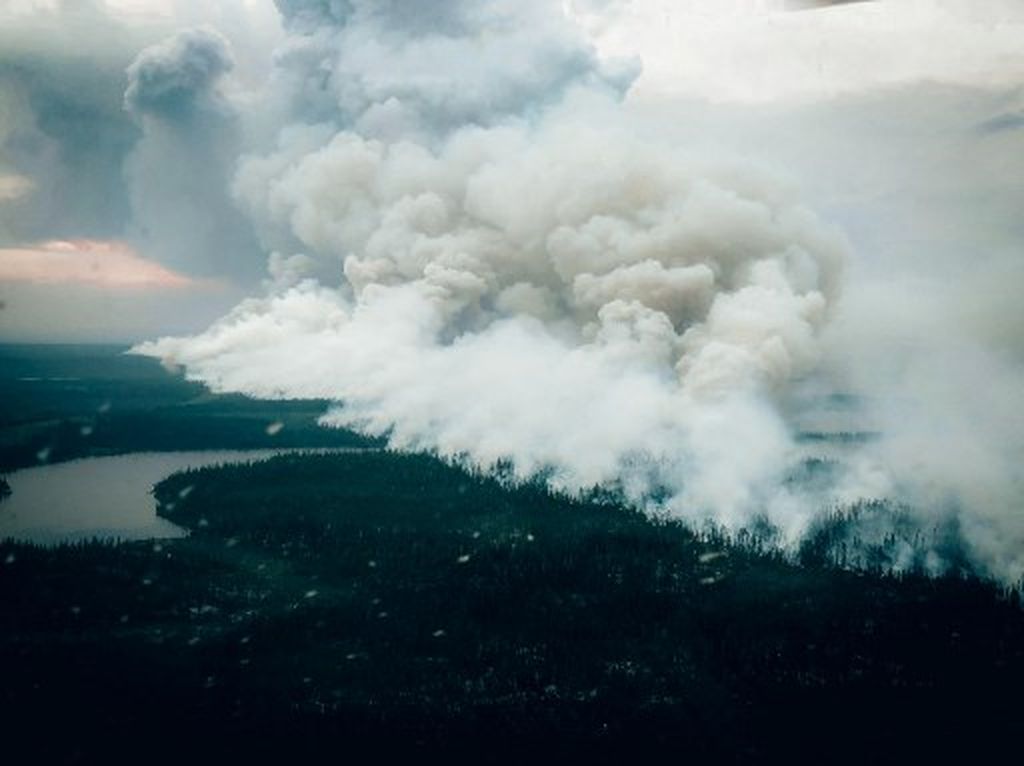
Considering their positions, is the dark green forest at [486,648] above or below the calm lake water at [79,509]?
below

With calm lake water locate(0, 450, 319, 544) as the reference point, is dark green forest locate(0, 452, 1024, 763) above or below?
below

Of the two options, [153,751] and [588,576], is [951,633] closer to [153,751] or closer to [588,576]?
[588,576]

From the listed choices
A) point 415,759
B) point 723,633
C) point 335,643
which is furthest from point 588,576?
point 415,759

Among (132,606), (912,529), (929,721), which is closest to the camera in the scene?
(929,721)

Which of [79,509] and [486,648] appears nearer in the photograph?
[486,648]

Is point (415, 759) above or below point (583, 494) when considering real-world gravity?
below

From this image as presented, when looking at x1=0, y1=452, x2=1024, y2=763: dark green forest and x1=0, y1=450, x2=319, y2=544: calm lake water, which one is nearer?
x1=0, y1=452, x2=1024, y2=763: dark green forest

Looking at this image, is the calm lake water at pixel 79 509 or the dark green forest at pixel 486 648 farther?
the calm lake water at pixel 79 509

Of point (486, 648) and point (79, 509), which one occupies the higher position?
point (79, 509)
